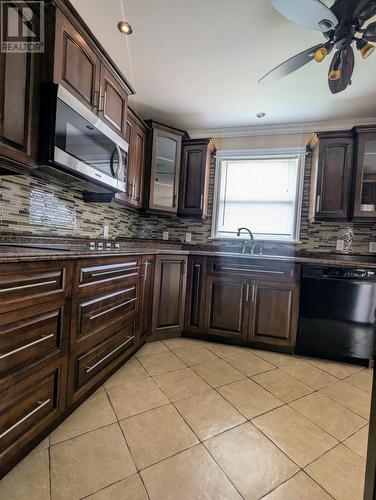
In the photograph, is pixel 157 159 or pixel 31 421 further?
pixel 157 159

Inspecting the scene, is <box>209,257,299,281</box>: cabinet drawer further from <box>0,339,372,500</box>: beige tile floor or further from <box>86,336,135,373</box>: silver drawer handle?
<box>86,336,135,373</box>: silver drawer handle

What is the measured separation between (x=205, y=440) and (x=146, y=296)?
3.84 feet

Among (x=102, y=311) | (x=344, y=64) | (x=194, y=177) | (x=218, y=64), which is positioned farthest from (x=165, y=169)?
(x=102, y=311)

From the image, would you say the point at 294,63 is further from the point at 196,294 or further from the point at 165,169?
the point at 196,294

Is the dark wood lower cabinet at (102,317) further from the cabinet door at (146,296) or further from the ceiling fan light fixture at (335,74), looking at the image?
the ceiling fan light fixture at (335,74)

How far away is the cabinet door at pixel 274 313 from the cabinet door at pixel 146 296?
3.16ft

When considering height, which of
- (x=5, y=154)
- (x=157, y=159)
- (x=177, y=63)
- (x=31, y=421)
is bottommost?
(x=31, y=421)

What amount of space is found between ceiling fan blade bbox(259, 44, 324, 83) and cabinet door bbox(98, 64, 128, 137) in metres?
1.13

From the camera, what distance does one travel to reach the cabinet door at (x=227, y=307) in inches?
91.8

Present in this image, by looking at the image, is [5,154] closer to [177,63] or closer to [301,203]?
[177,63]

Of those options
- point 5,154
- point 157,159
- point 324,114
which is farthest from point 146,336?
point 324,114

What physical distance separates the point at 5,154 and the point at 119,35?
1.32 metres

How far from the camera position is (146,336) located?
7.26 feet

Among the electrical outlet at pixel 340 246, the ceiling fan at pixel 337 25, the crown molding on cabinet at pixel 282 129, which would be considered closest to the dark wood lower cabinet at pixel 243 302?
the electrical outlet at pixel 340 246
